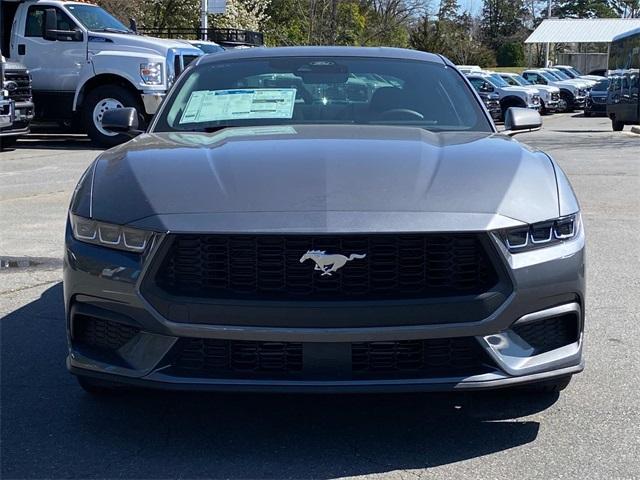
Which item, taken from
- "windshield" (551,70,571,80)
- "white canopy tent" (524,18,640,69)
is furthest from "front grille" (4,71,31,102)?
"white canopy tent" (524,18,640,69)

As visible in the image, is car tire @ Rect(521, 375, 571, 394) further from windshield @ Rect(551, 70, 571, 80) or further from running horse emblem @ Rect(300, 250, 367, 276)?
windshield @ Rect(551, 70, 571, 80)

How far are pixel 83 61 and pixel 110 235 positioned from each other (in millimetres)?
13588

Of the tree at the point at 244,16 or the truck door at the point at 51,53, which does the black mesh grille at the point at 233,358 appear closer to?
the truck door at the point at 51,53

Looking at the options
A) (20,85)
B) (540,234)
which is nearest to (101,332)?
(540,234)

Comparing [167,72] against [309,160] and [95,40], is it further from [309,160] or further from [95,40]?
[309,160]

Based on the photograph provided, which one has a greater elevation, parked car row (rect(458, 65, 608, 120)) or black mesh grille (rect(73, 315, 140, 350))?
black mesh grille (rect(73, 315, 140, 350))

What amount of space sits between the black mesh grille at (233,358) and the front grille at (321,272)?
18 cm

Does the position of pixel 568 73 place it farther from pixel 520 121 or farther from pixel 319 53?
pixel 319 53

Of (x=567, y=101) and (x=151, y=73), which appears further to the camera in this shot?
(x=567, y=101)

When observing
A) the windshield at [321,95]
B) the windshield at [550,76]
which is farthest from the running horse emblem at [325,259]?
the windshield at [550,76]

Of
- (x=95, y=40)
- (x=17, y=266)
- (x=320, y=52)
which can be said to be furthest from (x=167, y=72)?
(x=320, y=52)

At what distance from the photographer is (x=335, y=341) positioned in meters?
3.28

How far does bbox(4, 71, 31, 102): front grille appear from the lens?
1493 centimetres

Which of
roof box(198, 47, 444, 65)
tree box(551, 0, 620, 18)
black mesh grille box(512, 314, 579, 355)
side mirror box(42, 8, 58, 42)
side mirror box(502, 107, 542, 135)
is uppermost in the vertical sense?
tree box(551, 0, 620, 18)
